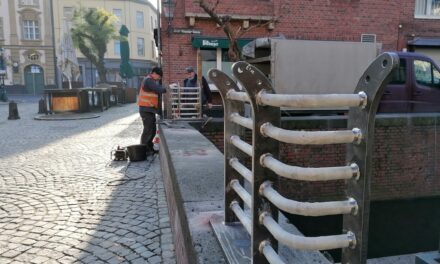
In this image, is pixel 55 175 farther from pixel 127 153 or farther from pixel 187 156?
pixel 187 156

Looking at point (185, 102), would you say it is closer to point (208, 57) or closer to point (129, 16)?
point (208, 57)

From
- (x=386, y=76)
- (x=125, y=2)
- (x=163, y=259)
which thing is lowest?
(x=163, y=259)

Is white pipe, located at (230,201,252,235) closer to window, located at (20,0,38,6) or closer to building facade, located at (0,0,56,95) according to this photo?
building facade, located at (0,0,56,95)

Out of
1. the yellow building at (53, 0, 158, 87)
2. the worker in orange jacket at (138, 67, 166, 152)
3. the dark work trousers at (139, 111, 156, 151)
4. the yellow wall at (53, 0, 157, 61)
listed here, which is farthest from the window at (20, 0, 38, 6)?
the dark work trousers at (139, 111, 156, 151)

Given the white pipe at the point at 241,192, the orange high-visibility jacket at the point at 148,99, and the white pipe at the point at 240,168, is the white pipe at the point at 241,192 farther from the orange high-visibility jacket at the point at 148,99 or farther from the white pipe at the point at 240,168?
the orange high-visibility jacket at the point at 148,99

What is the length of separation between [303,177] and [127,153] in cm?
656

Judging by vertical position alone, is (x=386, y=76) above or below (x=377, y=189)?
above

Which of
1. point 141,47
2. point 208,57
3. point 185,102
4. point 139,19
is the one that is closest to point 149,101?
point 185,102

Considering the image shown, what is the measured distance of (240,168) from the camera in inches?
74.5

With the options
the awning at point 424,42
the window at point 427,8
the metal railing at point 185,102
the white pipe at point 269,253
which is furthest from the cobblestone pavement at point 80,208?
the window at point 427,8

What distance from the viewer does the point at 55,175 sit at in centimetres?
620

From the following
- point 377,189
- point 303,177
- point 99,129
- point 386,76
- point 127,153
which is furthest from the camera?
point 99,129

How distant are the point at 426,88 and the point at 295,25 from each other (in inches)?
259

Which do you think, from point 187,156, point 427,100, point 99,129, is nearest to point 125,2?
point 99,129
